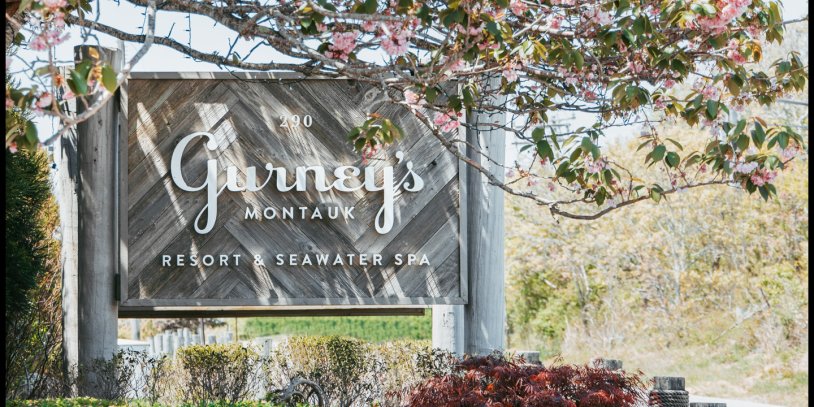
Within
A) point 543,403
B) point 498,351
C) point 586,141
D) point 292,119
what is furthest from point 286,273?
point 586,141

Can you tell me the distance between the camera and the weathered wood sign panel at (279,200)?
5.38 meters

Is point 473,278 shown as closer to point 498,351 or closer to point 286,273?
point 498,351

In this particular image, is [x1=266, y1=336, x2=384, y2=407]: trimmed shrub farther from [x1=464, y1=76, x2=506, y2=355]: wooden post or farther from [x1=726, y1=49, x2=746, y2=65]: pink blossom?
[x1=726, y1=49, x2=746, y2=65]: pink blossom

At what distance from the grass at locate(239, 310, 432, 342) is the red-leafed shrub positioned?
11.9 metres

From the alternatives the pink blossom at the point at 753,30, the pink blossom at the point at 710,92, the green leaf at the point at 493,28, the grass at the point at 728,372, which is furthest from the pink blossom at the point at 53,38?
the grass at the point at 728,372

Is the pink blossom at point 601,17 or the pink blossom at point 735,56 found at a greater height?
the pink blossom at point 601,17

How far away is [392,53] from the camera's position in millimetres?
3770

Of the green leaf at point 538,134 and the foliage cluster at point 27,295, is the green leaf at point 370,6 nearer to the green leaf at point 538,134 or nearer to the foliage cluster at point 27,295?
the green leaf at point 538,134

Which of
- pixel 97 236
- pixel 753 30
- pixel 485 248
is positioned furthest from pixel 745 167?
pixel 97 236

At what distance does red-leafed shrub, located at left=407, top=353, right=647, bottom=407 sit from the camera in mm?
4254

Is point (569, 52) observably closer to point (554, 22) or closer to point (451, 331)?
point (554, 22)

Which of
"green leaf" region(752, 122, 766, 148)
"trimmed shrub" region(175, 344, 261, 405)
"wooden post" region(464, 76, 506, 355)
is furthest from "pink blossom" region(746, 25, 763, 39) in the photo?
"trimmed shrub" region(175, 344, 261, 405)

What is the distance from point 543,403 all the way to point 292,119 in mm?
2391

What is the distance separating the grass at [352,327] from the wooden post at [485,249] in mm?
11190
